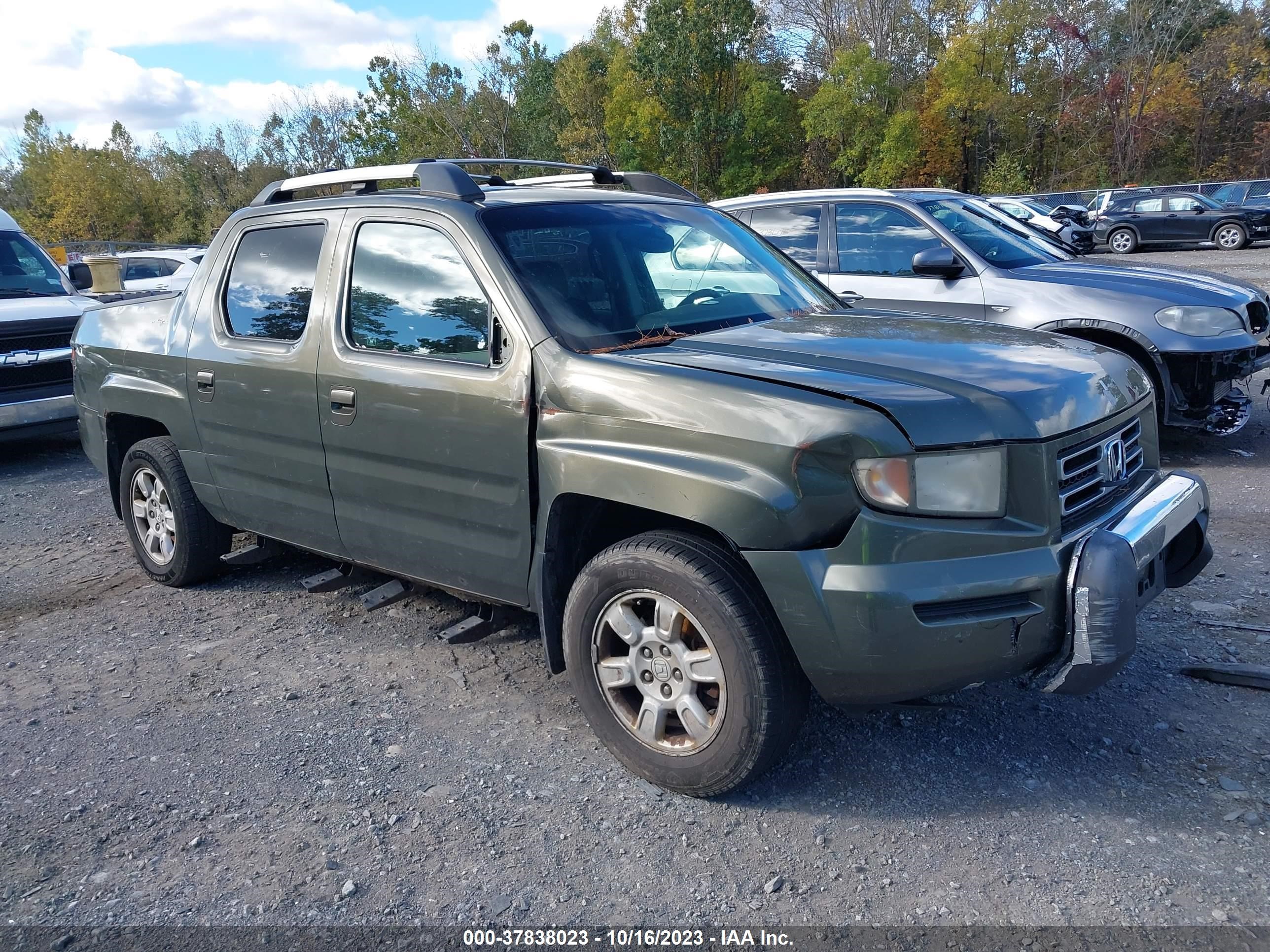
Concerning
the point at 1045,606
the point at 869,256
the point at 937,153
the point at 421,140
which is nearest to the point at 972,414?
the point at 1045,606

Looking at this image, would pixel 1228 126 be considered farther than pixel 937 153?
No

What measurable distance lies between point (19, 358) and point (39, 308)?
2.26ft

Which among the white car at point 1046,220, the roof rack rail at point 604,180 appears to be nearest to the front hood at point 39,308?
the roof rack rail at point 604,180

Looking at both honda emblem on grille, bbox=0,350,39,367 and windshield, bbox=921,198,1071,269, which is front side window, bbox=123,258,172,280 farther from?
windshield, bbox=921,198,1071,269

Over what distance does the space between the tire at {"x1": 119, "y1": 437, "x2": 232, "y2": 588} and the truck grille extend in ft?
13.1

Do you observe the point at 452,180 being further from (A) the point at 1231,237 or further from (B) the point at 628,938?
(A) the point at 1231,237

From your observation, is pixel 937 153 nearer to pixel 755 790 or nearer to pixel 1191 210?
pixel 1191 210

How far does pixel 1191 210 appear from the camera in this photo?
995 inches

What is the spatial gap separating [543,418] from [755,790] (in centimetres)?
137

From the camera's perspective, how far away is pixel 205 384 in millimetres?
4609

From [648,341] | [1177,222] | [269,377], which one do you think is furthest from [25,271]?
[1177,222]

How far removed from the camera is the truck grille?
116 inches

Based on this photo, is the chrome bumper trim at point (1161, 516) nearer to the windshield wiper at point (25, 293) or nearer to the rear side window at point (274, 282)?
the rear side window at point (274, 282)

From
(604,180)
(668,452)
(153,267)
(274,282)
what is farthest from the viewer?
(153,267)
